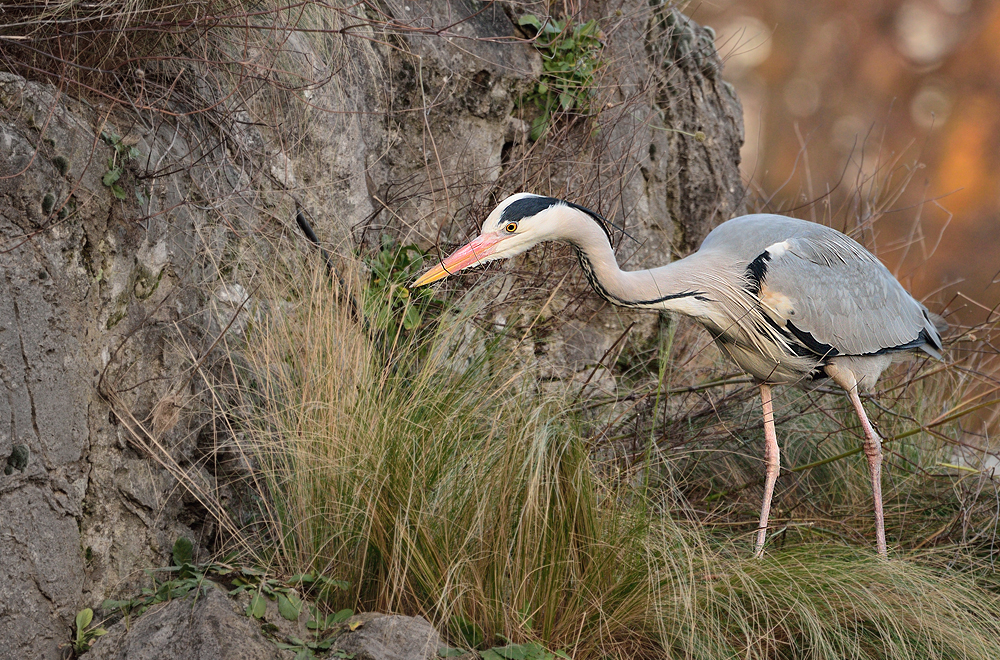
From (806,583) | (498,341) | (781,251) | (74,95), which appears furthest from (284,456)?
(781,251)

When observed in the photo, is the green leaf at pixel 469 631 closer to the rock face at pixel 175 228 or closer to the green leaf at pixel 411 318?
the rock face at pixel 175 228

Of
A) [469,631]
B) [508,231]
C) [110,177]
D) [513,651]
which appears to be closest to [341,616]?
[469,631]

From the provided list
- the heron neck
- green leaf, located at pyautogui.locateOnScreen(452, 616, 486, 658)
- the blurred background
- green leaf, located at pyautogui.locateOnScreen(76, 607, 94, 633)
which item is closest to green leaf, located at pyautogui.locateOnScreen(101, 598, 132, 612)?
green leaf, located at pyautogui.locateOnScreen(76, 607, 94, 633)

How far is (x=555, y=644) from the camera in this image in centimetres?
262

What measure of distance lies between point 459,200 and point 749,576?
2.25 meters

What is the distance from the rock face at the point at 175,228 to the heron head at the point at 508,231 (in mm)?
611

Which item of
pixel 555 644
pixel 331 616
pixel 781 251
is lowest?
pixel 555 644

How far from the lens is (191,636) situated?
2.21 meters

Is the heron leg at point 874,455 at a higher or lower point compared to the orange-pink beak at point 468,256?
A: lower

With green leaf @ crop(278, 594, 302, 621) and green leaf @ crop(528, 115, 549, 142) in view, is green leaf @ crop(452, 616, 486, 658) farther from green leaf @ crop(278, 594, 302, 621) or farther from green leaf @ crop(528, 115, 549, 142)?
green leaf @ crop(528, 115, 549, 142)

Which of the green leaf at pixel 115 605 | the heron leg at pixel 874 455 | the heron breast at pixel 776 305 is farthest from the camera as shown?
the heron leg at pixel 874 455

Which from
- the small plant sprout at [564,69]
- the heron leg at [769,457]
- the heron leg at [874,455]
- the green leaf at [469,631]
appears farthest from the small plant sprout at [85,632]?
the small plant sprout at [564,69]

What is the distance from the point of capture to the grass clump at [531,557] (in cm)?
256

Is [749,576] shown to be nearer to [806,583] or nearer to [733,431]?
[806,583]
